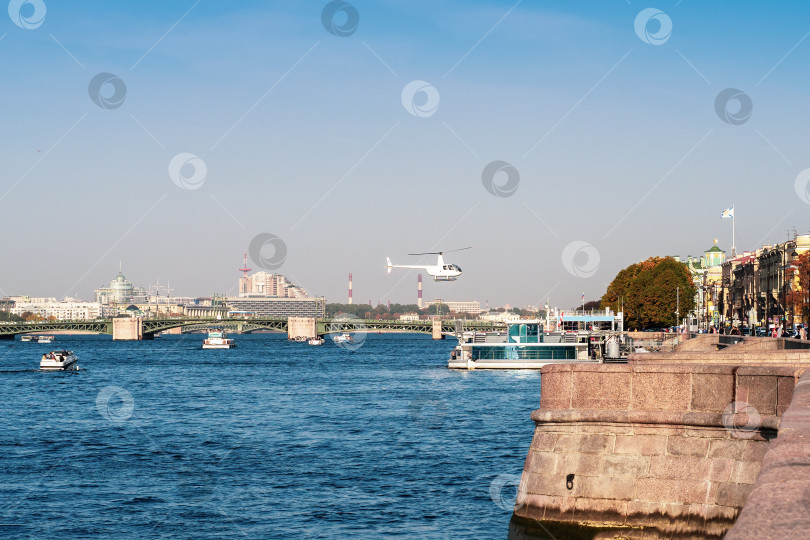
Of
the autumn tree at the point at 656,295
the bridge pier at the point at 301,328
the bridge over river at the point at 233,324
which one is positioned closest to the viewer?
the autumn tree at the point at 656,295

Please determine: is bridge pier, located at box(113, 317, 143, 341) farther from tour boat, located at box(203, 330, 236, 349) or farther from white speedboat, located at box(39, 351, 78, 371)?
white speedboat, located at box(39, 351, 78, 371)

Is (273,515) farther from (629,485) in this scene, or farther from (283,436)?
(283,436)

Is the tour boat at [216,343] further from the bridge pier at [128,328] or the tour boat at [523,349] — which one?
the tour boat at [523,349]

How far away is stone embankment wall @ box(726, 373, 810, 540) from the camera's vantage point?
15.8 feet

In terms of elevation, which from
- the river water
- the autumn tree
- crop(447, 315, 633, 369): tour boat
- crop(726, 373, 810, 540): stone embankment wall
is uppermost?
the autumn tree

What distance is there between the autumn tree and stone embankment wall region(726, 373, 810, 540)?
100391 mm

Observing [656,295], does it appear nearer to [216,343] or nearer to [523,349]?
[523,349]

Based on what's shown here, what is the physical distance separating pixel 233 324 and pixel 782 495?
174812 millimetres

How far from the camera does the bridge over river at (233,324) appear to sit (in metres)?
160

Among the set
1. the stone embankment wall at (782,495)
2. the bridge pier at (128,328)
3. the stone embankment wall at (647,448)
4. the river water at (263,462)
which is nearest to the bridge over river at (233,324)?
the bridge pier at (128,328)

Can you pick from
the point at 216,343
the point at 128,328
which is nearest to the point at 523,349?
the point at 216,343

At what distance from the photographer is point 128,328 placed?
183500 mm

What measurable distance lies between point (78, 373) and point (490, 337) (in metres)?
33.4

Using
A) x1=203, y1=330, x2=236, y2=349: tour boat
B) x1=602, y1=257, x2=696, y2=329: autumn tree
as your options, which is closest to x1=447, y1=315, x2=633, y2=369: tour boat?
x1=602, y1=257, x2=696, y2=329: autumn tree
